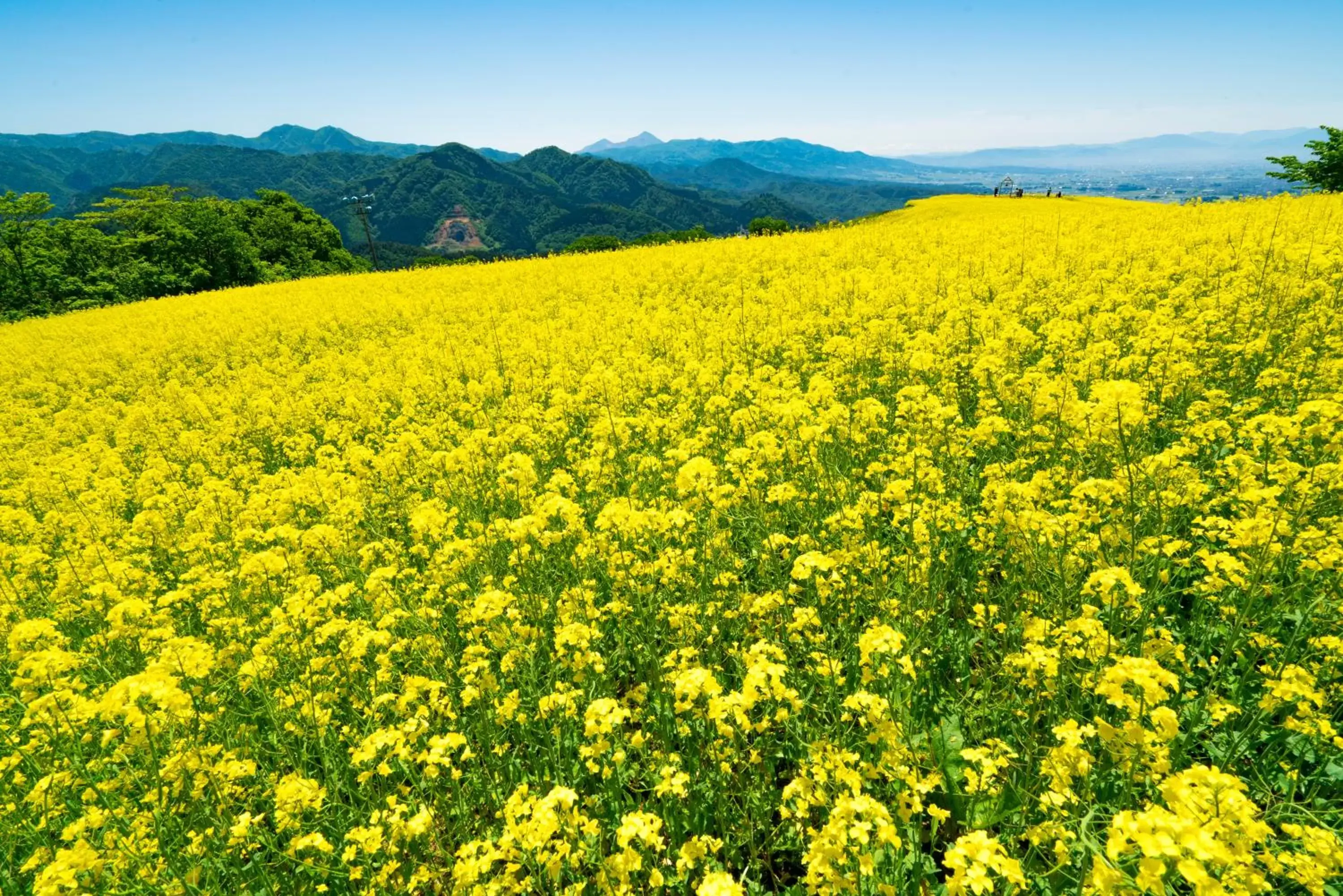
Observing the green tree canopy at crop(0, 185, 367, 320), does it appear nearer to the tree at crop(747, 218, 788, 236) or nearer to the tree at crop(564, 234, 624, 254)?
the tree at crop(564, 234, 624, 254)

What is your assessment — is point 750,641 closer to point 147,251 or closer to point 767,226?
point 767,226

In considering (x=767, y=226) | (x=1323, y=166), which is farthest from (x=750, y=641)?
(x=1323, y=166)

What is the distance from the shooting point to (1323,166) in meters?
37.4

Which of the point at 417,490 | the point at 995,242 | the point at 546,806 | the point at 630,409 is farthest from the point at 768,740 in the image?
the point at 995,242

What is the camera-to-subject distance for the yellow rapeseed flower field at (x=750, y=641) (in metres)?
2.67

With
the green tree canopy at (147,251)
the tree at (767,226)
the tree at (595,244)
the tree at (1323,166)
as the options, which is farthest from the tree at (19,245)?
the tree at (1323,166)

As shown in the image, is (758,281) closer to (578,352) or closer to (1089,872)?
(578,352)

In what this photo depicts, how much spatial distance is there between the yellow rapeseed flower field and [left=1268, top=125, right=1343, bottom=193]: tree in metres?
45.8

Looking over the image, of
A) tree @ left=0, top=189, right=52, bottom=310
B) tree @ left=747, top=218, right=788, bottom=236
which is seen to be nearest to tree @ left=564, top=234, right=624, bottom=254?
tree @ left=747, top=218, right=788, bottom=236

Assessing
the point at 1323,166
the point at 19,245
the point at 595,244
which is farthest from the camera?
the point at 19,245

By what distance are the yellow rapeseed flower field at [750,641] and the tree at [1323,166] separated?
45.8 m

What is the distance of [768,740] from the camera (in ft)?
11.7

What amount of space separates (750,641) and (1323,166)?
57219mm

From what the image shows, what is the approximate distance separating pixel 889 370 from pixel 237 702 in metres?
8.06
